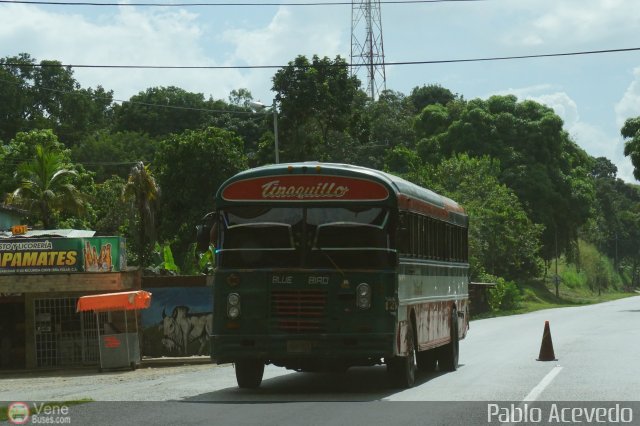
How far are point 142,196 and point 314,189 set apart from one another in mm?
36691

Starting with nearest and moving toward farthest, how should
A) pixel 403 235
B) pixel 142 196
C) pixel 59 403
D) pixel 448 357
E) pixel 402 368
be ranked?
pixel 59 403
pixel 403 235
pixel 402 368
pixel 448 357
pixel 142 196

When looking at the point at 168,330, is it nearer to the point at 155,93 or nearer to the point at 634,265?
the point at 155,93

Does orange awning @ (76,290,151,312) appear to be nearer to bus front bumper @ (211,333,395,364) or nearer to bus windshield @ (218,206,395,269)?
bus windshield @ (218,206,395,269)

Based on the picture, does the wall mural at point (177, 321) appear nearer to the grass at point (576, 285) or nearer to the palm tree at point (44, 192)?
the palm tree at point (44, 192)

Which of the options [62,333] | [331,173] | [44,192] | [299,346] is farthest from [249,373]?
[44,192]

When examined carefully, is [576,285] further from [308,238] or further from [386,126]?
[308,238]

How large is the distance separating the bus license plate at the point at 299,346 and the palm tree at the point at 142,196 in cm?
3644

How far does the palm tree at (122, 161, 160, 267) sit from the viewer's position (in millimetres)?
51750

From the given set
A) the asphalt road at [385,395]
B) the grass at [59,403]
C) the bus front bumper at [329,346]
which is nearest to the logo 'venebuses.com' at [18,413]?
the grass at [59,403]

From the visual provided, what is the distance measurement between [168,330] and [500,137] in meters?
50.3

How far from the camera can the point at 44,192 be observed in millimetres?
52062

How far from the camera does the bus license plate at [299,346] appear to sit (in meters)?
16.0

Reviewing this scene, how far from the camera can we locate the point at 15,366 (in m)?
34.7

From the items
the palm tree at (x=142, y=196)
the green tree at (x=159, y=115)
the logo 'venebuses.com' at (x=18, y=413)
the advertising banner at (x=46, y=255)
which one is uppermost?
the green tree at (x=159, y=115)
